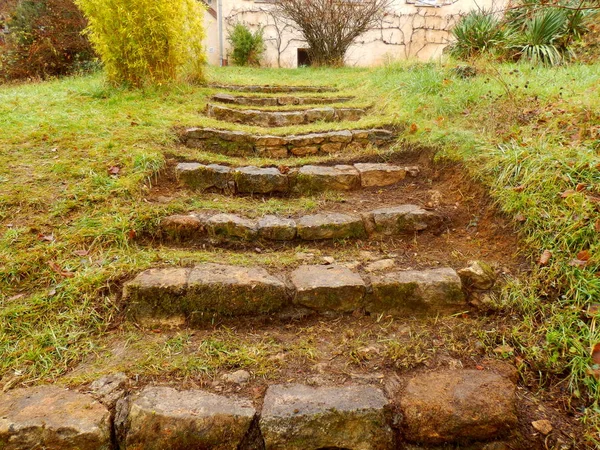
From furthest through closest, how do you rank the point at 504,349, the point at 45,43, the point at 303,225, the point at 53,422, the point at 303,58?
1. the point at 303,58
2. the point at 45,43
3. the point at 303,225
4. the point at 504,349
5. the point at 53,422

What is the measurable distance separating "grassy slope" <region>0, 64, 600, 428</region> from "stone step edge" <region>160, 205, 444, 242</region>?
158 mm

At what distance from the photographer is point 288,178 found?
312 centimetres

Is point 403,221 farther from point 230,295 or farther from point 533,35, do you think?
point 533,35

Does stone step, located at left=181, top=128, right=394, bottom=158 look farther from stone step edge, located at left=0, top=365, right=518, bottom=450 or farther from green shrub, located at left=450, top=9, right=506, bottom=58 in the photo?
green shrub, located at left=450, top=9, right=506, bottom=58

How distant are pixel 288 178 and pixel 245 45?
23.3 ft

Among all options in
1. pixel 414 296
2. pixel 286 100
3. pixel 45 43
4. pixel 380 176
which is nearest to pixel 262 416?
pixel 414 296

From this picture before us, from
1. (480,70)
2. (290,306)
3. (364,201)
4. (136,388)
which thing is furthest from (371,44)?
(136,388)

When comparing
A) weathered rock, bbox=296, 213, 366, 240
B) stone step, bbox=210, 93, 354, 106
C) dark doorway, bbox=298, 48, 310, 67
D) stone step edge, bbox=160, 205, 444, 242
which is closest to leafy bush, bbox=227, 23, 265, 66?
dark doorway, bbox=298, 48, 310, 67

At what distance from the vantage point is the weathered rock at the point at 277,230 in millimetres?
2516

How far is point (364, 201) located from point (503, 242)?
39.1 inches

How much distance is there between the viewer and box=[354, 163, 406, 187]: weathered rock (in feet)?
10.4

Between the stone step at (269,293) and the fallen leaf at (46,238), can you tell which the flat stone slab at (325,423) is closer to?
the stone step at (269,293)

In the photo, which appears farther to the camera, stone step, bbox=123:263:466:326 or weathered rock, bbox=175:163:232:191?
weathered rock, bbox=175:163:232:191

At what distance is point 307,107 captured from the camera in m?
4.95
